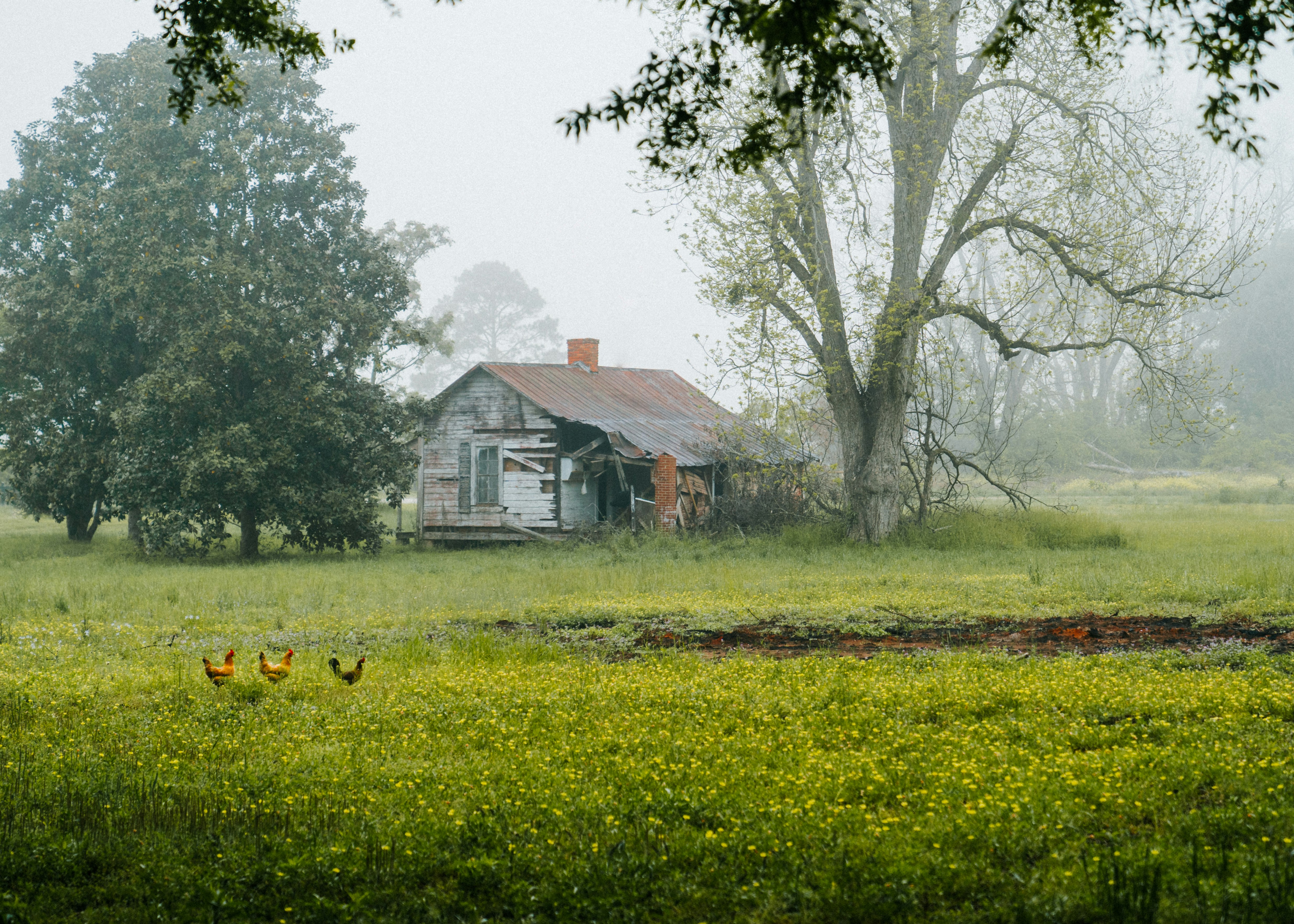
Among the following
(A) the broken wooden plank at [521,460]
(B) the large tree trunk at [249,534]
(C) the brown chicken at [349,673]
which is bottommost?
(C) the brown chicken at [349,673]

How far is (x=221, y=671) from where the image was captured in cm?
902

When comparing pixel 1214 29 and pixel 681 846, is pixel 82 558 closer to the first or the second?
pixel 681 846

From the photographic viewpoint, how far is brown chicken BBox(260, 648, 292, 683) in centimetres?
919

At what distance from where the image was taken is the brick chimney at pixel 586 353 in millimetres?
36594

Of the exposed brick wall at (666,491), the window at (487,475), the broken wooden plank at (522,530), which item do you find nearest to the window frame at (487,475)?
the window at (487,475)

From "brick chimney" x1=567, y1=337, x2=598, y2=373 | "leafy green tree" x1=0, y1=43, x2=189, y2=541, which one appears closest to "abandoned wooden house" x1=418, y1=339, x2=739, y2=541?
"brick chimney" x1=567, y1=337, x2=598, y2=373

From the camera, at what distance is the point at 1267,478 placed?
55.1 meters

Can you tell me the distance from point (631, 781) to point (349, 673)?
405cm

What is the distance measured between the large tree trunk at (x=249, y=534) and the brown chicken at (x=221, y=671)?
20.9 meters

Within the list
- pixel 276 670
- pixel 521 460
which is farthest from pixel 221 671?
pixel 521 460

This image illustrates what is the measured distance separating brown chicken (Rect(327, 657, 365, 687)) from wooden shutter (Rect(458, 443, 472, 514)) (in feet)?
73.3

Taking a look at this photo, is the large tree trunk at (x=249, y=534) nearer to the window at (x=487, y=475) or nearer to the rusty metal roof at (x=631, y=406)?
the window at (x=487, y=475)

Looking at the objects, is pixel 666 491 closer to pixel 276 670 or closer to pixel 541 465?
pixel 541 465

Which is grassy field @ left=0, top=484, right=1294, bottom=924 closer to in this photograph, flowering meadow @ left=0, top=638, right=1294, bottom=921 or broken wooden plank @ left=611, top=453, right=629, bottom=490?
flowering meadow @ left=0, top=638, right=1294, bottom=921
